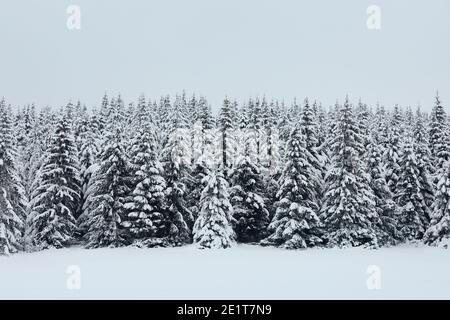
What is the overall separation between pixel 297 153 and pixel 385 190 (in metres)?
9.52

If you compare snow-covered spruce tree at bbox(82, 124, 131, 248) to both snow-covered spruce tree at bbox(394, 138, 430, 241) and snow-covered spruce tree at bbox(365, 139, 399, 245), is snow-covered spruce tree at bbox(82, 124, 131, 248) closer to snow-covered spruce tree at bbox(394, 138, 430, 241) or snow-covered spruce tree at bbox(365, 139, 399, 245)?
snow-covered spruce tree at bbox(365, 139, 399, 245)

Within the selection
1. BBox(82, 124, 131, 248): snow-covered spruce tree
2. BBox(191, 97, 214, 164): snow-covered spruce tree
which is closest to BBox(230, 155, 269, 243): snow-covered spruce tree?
BBox(191, 97, 214, 164): snow-covered spruce tree

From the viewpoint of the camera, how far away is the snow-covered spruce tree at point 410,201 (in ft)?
142

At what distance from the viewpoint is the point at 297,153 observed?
40.1 m

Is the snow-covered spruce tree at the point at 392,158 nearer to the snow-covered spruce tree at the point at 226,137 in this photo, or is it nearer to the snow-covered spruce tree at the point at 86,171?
the snow-covered spruce tree at the point at 226,137

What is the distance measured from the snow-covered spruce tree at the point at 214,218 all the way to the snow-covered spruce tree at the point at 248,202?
298cm

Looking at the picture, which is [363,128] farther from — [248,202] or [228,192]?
[228,192]

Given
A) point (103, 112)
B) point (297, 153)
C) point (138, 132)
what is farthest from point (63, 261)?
point (103, 112)

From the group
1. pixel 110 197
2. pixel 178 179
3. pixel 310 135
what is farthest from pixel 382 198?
pixel 110 197

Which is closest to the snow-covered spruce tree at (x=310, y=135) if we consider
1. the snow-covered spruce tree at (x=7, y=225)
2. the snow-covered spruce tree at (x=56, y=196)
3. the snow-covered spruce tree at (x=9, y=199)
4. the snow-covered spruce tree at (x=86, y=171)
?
the snow-covered spruce tree at (x=86, y=171)

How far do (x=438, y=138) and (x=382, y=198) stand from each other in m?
10.1

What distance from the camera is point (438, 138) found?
152ft

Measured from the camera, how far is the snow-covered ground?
1944cm
